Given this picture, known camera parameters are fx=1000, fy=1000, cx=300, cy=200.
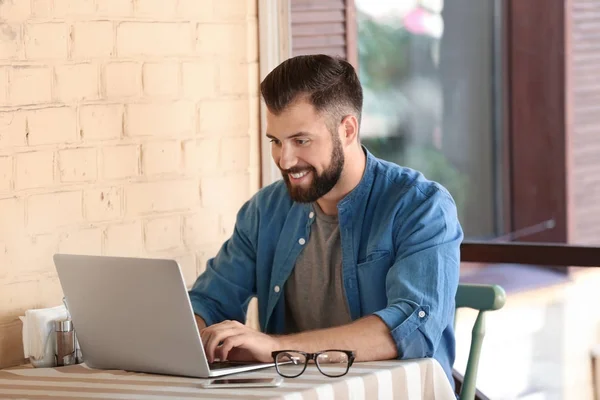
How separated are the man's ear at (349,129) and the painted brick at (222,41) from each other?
1.77ft

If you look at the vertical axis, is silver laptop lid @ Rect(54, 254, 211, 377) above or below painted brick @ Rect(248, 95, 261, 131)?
below

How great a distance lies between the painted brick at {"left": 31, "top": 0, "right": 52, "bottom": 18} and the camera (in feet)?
7.00

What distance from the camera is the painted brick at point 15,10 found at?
6.81 feet

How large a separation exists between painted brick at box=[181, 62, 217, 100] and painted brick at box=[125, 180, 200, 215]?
0.22 metres

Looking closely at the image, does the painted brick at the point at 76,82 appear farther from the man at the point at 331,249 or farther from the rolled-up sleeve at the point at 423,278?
the rolled-up sleeve at the point at 423,278

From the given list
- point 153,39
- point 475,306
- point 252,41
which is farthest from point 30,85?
point 475,306

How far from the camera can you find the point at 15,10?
2.10 m

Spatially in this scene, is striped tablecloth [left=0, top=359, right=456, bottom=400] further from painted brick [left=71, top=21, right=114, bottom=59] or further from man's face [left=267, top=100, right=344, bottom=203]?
painted brick [left=71, top=21, right=114, bottom=59]

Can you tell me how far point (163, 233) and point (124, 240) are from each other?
0.13 metres

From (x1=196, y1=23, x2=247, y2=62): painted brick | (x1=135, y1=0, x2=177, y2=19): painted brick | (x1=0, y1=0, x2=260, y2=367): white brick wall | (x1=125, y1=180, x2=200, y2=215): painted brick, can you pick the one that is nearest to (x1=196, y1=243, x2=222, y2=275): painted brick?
(x1=0, y1=0, x2=260, y2=367): white brick wall

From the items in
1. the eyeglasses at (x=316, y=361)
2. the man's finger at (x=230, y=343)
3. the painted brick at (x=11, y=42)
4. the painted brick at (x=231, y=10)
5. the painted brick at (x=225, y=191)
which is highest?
the painted brick at (x=231, y=10)

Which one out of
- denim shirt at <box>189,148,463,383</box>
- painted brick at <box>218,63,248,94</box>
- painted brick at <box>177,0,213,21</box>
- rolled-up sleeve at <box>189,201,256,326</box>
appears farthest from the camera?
painted brick at <box>218,63,248,94</box>

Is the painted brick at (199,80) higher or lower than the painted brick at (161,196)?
higher

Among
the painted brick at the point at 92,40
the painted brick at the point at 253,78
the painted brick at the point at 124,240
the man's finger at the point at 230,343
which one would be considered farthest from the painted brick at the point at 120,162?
the man's finger at the point at 230,343
